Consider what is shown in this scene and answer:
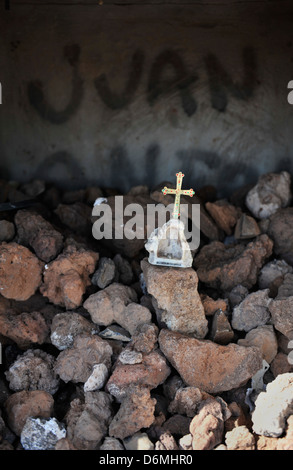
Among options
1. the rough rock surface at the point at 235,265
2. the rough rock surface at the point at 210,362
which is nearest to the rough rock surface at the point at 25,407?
the rough rock surface at the point at 210,362

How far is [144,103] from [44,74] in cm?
105

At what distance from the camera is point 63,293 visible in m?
3.41

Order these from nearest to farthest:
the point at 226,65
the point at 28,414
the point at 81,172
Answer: the point at 28,414
the point at 226,65
the point at 81,172

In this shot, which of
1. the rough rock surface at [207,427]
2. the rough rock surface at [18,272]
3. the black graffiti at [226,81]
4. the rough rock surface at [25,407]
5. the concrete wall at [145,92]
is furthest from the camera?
the black graffiti at [226,81]

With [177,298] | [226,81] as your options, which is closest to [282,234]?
[177,298]

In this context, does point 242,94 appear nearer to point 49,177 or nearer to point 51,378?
point 49,177

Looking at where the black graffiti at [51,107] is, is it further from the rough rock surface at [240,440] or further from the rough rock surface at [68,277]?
the rough rock surface at [240,440]

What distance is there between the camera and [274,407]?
266 cm

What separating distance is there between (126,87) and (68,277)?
226 cm

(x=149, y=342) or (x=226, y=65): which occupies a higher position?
(x=226, y=65)

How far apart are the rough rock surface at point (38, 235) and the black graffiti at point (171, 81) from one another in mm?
1844

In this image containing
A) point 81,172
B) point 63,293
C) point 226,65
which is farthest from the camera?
point 81,172

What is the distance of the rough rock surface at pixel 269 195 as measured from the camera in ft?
13.9
